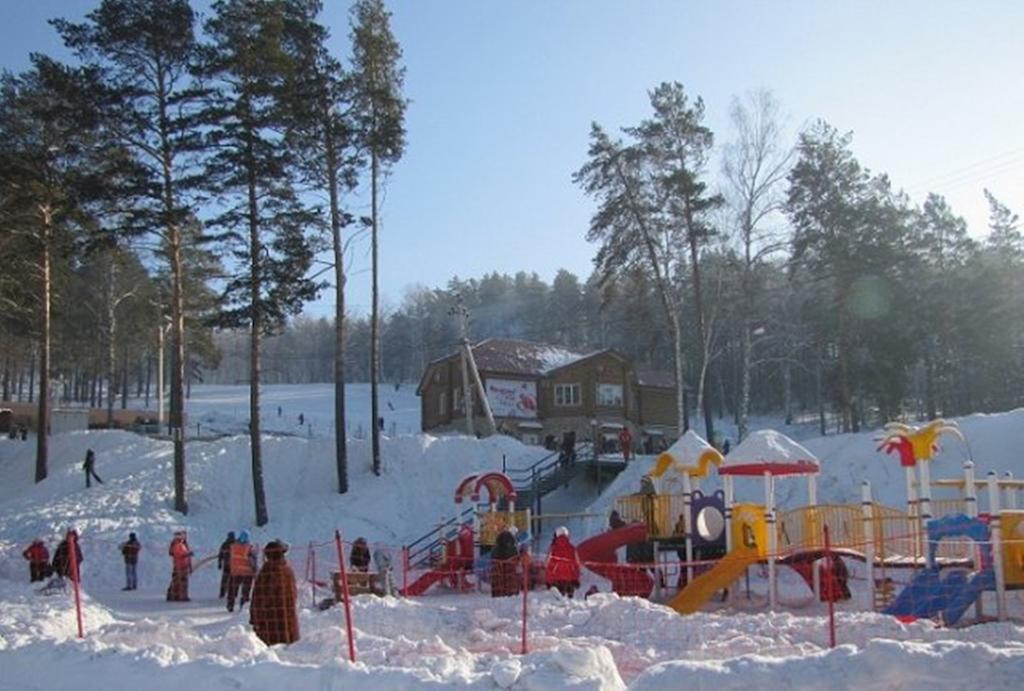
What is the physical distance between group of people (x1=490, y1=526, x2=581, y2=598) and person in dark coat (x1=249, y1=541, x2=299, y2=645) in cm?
650

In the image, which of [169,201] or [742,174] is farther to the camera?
[742,174]

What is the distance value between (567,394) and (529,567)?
30.2 metres

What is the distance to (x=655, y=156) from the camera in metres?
34.7

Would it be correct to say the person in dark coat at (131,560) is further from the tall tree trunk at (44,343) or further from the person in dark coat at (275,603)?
the tall tree trunk at (44,343)

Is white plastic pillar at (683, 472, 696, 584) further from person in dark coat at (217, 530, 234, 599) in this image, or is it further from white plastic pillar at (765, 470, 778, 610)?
person in dark coat at (217, 530, 234, 599)

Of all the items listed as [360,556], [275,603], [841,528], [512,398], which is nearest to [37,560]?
[360,556]

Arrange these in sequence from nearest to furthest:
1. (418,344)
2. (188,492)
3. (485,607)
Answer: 1. (485,607)
2. (188,492)
3. (418,344)

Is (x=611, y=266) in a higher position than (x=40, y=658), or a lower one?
higher

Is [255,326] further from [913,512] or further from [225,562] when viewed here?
[913,512]

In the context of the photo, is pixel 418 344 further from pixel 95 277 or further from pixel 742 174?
pixel 742 174

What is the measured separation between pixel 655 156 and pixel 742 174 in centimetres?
309

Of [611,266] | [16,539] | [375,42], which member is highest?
[375,42]

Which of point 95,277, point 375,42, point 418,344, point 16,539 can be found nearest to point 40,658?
point 16,539

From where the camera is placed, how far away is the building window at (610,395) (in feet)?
159
